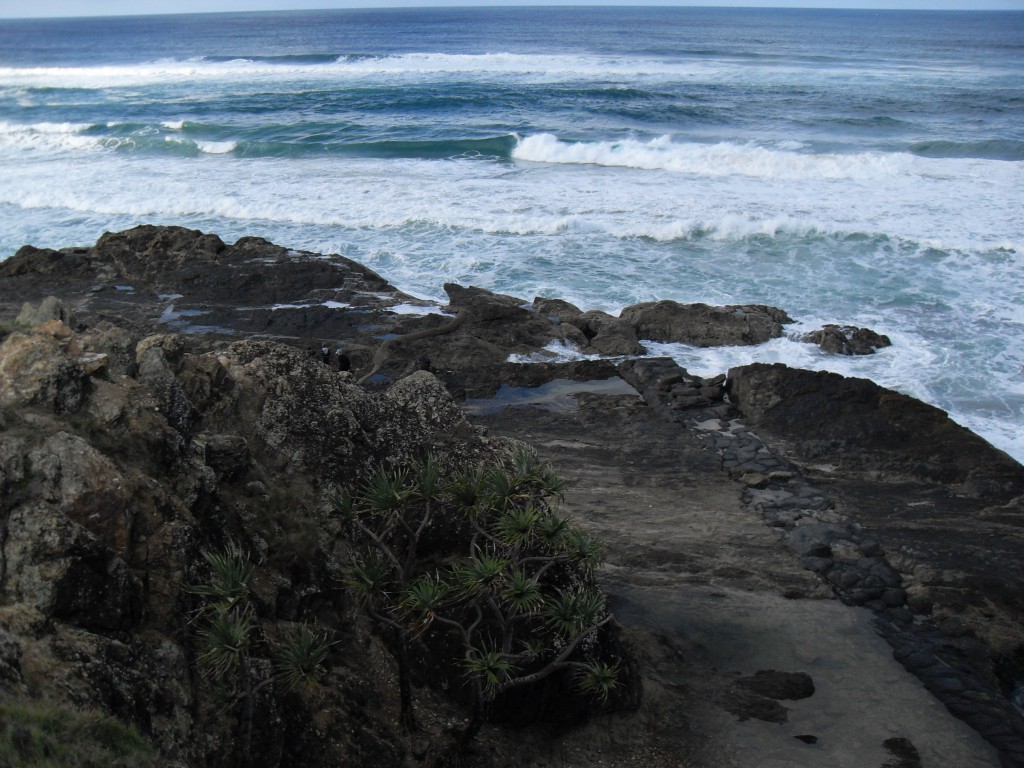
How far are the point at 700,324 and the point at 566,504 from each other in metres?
7.75

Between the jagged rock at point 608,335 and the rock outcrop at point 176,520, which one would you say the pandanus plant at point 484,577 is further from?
the jagged rock at point 608,335

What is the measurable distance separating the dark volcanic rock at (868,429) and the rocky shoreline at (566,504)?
45mm

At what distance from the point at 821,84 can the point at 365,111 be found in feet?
94.9

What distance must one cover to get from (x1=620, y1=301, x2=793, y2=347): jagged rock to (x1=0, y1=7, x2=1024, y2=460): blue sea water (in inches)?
15.6

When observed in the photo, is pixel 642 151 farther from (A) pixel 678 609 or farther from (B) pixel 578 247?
(A) pixel 678 609

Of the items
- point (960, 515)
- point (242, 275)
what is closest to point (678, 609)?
point (960, 515)

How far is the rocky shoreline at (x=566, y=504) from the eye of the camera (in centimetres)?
604

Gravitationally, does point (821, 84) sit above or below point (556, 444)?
above

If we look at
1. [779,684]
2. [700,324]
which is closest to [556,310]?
[700,324]

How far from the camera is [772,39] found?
95750 mm

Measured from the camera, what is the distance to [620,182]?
32.9 m

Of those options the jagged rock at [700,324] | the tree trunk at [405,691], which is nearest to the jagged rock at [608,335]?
the jagged rock at [700,324]

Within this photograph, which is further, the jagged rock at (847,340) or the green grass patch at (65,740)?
the jagged rock at (847,340)

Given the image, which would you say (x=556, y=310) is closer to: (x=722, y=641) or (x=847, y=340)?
(x=847, y=340)
